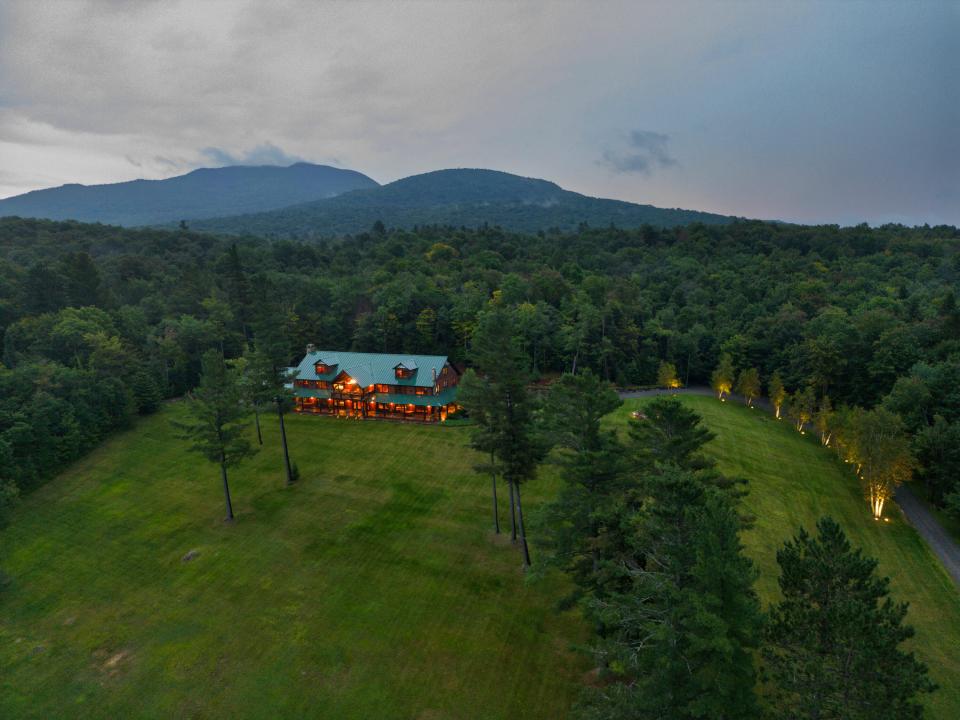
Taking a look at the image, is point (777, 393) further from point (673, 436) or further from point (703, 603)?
point (703, 603)

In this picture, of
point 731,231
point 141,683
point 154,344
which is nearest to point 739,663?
point 141,683

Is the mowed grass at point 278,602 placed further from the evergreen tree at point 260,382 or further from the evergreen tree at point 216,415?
the evergreen tree at point 260,382

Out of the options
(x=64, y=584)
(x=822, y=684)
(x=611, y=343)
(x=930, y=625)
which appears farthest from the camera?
(x=611, y=343)

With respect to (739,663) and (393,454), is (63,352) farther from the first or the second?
(739,663)

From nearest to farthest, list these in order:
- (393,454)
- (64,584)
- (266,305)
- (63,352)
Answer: (64,584) → (266,305) → (393,454) → (63,352)

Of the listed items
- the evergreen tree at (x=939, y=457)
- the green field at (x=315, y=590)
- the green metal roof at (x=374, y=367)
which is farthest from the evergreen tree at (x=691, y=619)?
the green metal roof at (x=374, y=367)

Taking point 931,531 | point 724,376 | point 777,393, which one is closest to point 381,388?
point 724,376
